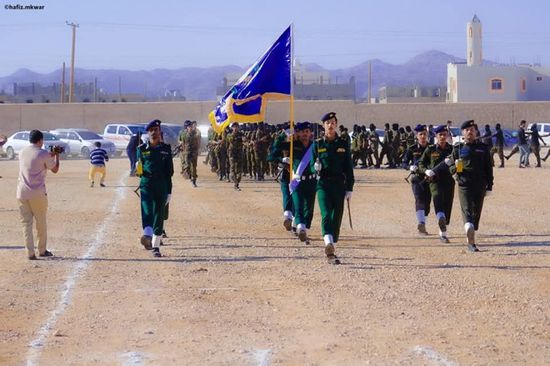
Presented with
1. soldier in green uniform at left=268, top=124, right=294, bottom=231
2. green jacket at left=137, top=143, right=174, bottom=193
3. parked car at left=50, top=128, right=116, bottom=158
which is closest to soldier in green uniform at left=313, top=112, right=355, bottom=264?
green jacket at left=137, top=143, right=174, bottom=193

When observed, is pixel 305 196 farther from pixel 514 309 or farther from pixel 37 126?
pixel 37 126

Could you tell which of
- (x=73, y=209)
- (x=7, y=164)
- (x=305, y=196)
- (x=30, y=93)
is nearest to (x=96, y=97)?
(x=30, y=93)

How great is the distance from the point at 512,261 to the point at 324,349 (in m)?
5.29

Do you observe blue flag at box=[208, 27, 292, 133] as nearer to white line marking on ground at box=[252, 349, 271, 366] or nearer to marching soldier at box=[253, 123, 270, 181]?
white line marking on ground at box=[252, 349, 271, 366]

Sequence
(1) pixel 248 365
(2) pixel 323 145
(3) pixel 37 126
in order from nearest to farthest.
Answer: (1) pixel 248 365 → (2) pixel 323 145 → (3) pixel 37 126

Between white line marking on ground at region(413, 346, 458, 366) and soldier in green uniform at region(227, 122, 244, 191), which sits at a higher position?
soldier in green uniform at region(227, 122, 244, 191)

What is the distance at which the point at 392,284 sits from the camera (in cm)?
1102

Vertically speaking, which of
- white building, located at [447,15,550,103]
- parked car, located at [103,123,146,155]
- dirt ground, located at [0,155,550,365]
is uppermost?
white building, located at [447,15,550,103]

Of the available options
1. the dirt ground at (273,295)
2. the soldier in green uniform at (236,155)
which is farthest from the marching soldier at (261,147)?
the dirt ground at (273,295)

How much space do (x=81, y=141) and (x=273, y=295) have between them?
40097 mm

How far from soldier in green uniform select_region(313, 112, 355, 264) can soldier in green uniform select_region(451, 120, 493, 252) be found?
186cm

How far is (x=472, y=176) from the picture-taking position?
1353 centimetres

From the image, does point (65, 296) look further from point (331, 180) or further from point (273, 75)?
point (273, 75)

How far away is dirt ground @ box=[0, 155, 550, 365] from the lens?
8.01 m
